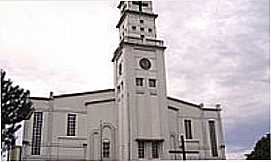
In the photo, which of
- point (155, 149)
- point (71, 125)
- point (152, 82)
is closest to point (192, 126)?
point (155, 149)

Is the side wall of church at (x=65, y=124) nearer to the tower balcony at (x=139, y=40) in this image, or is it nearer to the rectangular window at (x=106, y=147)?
the rectangular window at (x=106, y=147)

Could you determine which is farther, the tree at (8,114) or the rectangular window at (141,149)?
the rectangular window at (141,149)

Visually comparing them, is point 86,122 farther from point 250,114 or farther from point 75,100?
point 250,114

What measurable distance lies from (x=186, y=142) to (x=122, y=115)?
59.6 inches

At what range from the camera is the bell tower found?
6914mm

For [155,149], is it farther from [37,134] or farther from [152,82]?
[37,134]

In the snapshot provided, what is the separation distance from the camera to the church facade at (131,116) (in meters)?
6.89

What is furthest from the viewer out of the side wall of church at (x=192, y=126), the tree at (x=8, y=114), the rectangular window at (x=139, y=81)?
the rectangular window at (x=139, y=81)

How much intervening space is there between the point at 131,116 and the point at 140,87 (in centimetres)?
70

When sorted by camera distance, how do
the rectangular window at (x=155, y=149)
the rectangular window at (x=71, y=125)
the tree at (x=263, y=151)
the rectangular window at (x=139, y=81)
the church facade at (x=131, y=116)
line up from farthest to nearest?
1. the rectangular window at (x=139, y=81)
2. the rectangular window at (x=71, y=125)
3. the church facade at (x=131, y=116)
4. the rectangular window at (x=155, y=149)
5. the tree at (x=263, y=151)

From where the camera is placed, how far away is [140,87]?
734 centimetres

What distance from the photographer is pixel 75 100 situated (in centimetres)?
721

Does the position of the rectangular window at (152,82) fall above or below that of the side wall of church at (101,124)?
above

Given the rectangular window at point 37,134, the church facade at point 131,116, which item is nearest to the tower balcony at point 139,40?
the church facade at point 131,116
